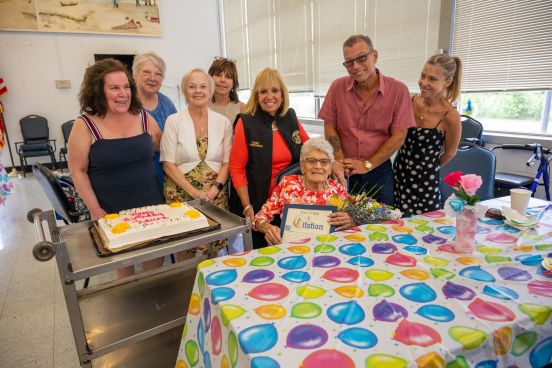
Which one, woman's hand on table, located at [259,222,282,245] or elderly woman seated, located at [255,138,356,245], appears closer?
woman's hand on table, located at [259,222,282,245]

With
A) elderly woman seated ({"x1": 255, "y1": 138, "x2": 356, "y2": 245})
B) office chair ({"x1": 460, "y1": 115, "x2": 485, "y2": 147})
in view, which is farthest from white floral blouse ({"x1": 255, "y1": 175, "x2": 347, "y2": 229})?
office chair ({"x1": 460, "y1": 115, "x2": 485, "y2": 147})

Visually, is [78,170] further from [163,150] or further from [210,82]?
[210,82]

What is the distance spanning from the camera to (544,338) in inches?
34.4

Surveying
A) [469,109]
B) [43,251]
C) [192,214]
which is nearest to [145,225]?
[192,214]

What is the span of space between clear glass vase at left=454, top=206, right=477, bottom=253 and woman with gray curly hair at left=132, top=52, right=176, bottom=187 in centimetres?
168

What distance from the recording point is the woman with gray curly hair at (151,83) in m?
2.23

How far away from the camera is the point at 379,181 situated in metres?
2.13

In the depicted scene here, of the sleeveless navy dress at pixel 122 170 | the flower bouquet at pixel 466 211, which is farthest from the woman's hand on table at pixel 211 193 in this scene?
the flower bouquet at pixel 466 211

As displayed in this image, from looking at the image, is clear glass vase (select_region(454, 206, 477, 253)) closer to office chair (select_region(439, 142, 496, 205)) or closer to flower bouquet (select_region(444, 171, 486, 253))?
flower bouquet (select_region(444, 171, 486, 253))

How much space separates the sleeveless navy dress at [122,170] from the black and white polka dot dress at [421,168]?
4.96 feet

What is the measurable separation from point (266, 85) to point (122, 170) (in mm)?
889

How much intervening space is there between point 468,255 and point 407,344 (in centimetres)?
57

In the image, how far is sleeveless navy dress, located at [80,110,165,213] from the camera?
169 cm

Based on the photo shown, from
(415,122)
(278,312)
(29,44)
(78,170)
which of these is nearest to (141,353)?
(78,170)
